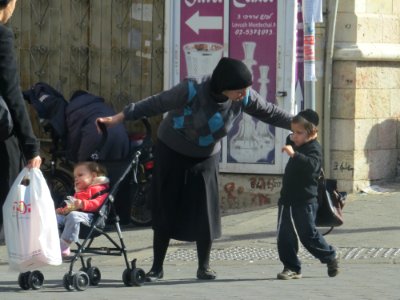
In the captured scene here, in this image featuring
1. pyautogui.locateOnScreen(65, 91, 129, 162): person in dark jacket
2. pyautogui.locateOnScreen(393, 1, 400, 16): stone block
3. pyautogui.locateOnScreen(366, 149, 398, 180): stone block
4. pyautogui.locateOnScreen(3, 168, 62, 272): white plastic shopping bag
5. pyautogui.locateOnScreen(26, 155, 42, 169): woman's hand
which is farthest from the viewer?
pyautogui.locateOnScreen(393, 1, 400, 16): stone block

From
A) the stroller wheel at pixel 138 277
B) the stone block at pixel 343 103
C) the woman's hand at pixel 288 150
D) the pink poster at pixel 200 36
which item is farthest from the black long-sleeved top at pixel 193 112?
the stone block at pixel 343 103

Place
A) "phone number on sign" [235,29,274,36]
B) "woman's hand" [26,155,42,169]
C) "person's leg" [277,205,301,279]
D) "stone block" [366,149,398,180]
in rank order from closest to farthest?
"woman's hand" [26,155,42,169] < "person's leg" [277,205,301,279] < "phone number on sign" [235,29,274,36] < "stone block" [366,149,398,180]

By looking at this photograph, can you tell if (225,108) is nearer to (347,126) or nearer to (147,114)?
(147,114)

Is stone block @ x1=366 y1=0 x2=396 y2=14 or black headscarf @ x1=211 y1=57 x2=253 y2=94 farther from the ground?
stone block @ x1=366 y1=0 x2=396 y2=14

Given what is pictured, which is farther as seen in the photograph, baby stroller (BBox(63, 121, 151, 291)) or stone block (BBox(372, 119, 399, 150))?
stone block (BBox(372, 119, 399, 150))

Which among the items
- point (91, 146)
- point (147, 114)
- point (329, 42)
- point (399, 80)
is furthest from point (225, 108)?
point (399, 80)

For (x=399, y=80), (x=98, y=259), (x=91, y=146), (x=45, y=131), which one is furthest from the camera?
(x=399, y=80)

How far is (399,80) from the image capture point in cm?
1302

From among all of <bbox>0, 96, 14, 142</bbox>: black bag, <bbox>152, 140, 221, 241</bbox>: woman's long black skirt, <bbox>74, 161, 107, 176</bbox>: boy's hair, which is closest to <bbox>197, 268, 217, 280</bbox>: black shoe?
<bbox>152, 140, 221, 241</bbox>: woman's long black skirt

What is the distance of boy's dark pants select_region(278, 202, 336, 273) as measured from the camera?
8.49 m

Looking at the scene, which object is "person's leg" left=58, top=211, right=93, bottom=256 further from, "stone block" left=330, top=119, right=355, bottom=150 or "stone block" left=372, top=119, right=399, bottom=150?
"stone block" left=372, top=119, right=399, bottom=150

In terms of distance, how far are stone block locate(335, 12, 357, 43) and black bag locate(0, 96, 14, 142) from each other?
6653mm

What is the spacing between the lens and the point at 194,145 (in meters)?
8.41

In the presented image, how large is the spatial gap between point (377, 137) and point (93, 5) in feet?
11.1
